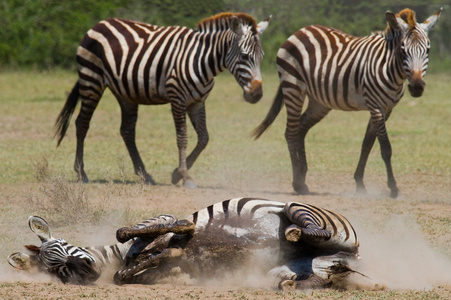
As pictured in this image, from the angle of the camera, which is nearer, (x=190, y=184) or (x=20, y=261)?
(x=20, y=261)

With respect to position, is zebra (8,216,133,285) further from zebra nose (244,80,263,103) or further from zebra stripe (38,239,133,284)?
zebra nose (244,80,263,103)

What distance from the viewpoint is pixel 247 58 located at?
29.6 feet

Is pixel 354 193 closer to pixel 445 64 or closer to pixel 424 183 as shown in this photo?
pixel 424 183

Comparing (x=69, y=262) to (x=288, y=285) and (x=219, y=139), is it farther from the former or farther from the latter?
(x=219, y=139)

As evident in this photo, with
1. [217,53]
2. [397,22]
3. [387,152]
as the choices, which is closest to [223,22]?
[217,53]

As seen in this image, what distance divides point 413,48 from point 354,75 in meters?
0.84

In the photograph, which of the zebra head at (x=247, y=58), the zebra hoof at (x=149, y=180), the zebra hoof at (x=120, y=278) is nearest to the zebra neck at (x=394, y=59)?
the zebra head at (x=247, y=58)

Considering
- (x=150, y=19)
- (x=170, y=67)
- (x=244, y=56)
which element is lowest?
(x=170, y=67)

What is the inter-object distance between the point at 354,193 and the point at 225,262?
427 cm

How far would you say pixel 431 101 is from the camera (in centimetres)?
1716

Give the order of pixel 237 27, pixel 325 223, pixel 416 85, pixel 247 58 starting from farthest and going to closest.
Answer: pixel 237 27
pixel 247 58
pixel 416 85
pixel 325 223

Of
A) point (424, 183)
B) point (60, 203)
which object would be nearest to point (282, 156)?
point (424, 183)

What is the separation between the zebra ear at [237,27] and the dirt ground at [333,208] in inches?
74.2

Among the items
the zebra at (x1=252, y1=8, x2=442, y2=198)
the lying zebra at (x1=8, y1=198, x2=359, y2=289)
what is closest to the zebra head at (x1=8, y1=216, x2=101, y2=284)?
the lying zebra at (x1=8, y1=198, x2=359, y2=289)
